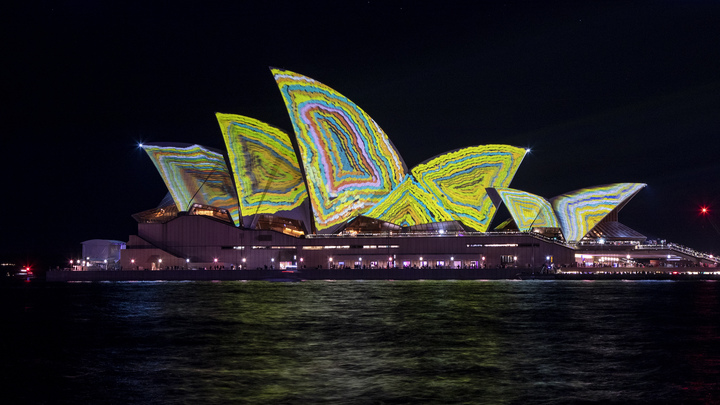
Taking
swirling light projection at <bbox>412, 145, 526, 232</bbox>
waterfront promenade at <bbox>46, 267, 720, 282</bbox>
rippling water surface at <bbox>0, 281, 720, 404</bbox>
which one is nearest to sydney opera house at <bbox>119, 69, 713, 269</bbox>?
swirling light projection at <bbox>412, 145, 526, 232</bbox>

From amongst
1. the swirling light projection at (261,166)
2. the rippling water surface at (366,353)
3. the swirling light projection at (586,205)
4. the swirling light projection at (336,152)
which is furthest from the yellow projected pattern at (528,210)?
the rippling water surface at (366,353)

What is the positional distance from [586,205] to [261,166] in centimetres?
3513

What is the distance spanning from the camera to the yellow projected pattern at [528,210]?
7444 cm

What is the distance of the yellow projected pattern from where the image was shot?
244 ft

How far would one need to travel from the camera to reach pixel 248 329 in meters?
26.2

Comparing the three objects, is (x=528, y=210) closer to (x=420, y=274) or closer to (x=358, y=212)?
(x=420, y=274)

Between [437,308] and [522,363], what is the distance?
599 inches

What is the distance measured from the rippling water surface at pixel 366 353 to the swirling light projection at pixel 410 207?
121ft

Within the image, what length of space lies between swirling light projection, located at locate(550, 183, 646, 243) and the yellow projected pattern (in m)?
1.14

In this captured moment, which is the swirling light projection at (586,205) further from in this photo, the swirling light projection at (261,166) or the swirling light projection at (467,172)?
the swirling light projection at (261,166)

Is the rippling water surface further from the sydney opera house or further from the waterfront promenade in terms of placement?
the sydney opera house

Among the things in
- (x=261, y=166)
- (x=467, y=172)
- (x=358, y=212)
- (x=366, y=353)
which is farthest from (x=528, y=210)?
(x=366, y=353)

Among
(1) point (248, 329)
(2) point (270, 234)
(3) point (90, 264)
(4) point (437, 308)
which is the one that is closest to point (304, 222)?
(2) point (270, 234)

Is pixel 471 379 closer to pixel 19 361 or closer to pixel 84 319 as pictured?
pixel 19 361
